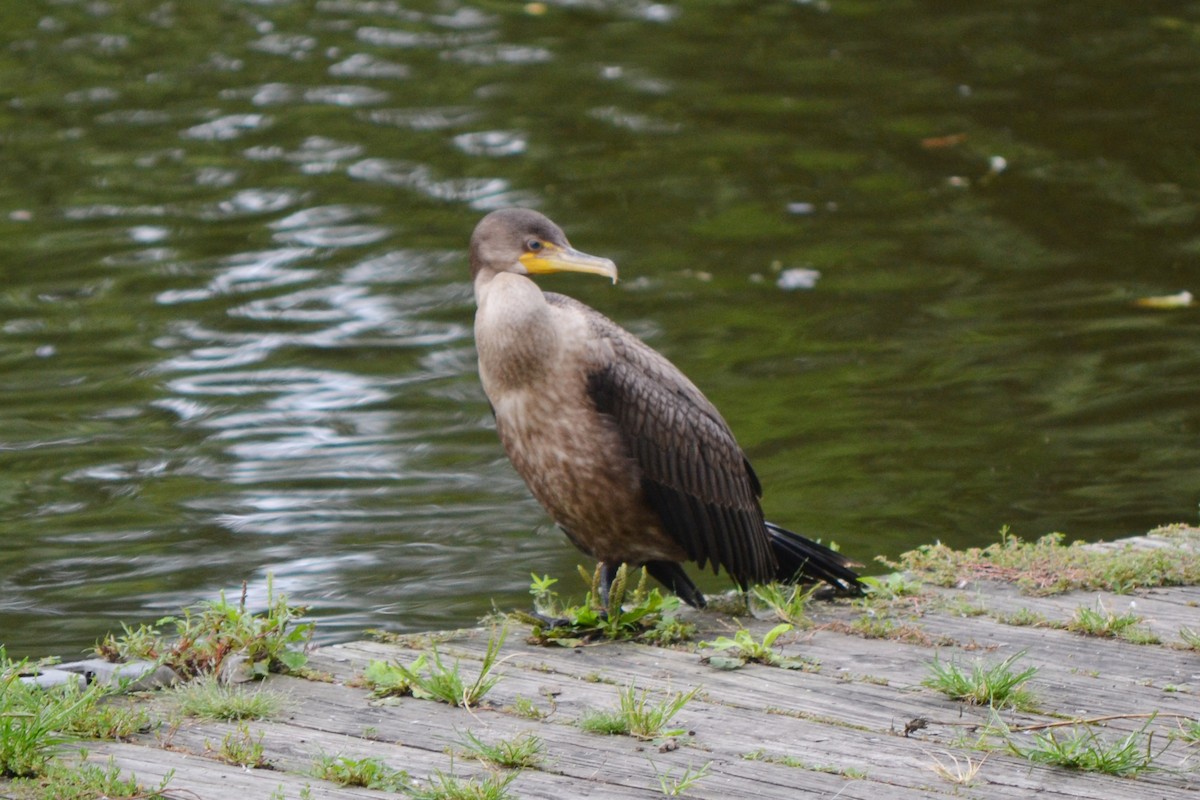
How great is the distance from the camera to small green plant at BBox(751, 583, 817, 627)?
4805 millimetres

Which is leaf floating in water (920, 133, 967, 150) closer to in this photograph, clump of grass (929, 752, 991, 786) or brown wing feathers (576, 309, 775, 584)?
brown wing feathers (576, 309, 775, 584)

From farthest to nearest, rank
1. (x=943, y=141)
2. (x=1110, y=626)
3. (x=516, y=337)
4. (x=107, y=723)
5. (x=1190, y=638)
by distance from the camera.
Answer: (x=943, y=141) < (x=516, y=337) < (x=1110, y=626) < (x=1190, y=638) < (x=107, y=723)

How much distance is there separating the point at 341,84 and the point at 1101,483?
27.0 ft

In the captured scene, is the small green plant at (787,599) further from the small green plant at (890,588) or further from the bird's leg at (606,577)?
the bird's leg at (606,577)

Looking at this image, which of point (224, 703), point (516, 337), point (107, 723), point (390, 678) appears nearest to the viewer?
point (107, 723)

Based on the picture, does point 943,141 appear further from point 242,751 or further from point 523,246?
point 242,751

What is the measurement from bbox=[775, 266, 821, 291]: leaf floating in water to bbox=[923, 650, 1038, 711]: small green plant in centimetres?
624

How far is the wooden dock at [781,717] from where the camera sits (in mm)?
3455

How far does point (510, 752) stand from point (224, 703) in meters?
0.74

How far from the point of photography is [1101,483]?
755cm

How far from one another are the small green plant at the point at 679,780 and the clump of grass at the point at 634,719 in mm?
210

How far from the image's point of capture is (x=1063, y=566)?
16.9ft

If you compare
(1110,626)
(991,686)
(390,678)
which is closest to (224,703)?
(390,678)

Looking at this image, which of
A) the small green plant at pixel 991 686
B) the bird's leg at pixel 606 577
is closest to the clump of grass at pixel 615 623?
the bird's leg at pixel 606 577
